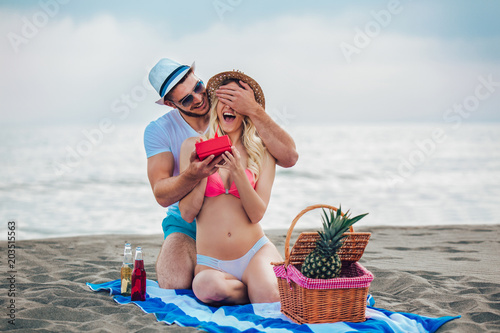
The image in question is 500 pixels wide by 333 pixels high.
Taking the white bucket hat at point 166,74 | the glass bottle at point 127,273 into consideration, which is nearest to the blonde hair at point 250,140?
the white bucket hat at point 166,74

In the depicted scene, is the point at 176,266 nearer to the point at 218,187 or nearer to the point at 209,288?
the point at 209,288

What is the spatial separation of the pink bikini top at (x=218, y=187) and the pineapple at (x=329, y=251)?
86cm

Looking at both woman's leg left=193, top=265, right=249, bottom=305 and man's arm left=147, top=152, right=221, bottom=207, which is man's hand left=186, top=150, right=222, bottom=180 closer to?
man's arm left=147, top=152, right=221, bottom=207

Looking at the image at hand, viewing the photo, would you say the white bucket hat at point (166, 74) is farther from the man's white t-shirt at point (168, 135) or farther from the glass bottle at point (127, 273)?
the glass bottle at point (127, 273)

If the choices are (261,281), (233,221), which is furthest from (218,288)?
(233,221)

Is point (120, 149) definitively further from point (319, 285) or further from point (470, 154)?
point (319, 285)

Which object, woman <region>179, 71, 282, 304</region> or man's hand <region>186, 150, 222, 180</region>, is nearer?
man's hand <region>186, 150, 222, 180</region>

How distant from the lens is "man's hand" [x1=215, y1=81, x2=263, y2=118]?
12.9ft

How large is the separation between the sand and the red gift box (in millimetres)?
1215

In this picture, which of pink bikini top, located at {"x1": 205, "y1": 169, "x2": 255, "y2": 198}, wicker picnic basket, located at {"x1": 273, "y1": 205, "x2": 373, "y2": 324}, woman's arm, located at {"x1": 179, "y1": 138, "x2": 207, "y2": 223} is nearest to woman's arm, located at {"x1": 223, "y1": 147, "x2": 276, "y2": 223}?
pink bikini top, located at {"x1": 205, "y1": 169, "x2": 255, "y2": 198}

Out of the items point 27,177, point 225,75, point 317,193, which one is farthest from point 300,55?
point 225,75

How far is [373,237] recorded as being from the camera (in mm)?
7758

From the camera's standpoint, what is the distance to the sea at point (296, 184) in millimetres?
11047

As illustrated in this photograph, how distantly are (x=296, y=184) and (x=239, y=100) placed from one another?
45.5ft
